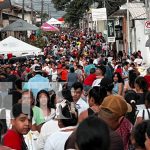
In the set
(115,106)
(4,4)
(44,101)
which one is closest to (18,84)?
(44,101)

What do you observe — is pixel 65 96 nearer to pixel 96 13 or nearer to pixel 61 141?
pixel 61 141

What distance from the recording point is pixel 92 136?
400 centimetres

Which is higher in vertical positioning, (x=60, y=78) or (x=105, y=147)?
(x=105, y=147)

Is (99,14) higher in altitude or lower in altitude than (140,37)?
higher

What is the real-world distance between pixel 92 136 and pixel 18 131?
2458 mm

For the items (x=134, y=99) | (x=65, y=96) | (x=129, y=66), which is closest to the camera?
(x=134, y=99)

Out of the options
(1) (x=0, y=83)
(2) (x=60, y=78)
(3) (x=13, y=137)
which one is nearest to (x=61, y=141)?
(3) (x=13, y=137)

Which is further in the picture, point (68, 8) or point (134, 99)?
point (68, 8)

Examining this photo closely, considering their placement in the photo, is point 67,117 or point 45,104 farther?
point 45,104

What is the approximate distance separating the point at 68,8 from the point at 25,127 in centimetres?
6638

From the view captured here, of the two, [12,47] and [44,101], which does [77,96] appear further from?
[12,47]

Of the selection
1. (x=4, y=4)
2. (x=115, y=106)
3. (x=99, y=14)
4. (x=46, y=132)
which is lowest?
(x=46, y=132)

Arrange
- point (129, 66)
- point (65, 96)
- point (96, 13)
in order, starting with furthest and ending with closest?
point (96, 13) < point (129, 66) < point (65, 96)

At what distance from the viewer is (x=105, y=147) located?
4.06 meters
